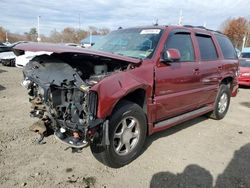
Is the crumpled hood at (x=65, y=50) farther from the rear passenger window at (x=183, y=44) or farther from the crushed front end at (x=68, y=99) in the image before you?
the rear passenger window at (x=183, y=44)

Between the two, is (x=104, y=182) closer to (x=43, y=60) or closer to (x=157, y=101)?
(x=157, y=101)

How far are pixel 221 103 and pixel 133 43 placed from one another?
10.1 feet

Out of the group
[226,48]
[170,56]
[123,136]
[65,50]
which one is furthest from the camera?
[226,48]

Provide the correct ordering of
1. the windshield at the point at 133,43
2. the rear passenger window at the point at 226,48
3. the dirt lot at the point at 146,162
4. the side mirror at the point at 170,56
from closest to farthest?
the dirt lot at the point at 146,162, the side mirror at the point at 170,56, the windshield at the point at 133,43, the rear passenger window at the point at 226,48

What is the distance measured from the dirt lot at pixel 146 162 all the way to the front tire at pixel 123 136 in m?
0.18

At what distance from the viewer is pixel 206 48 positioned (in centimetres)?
530

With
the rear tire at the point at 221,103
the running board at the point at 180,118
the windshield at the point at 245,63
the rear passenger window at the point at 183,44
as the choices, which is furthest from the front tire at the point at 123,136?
the windshield at the point at 245,63

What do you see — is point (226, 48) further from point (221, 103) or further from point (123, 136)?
point (123, 136)

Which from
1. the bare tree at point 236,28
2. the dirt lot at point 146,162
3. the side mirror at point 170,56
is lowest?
the dirt lot at point 146,162

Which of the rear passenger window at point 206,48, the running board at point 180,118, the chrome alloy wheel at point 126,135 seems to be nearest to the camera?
the chrome alloy wheel at point 126,135

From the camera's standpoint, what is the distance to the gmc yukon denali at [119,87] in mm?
3223

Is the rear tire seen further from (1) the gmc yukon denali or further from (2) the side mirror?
(2) the side mirror

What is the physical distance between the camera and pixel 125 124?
3623 mm

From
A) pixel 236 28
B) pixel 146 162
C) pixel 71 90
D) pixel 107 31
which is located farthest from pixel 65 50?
pixel 236 28
